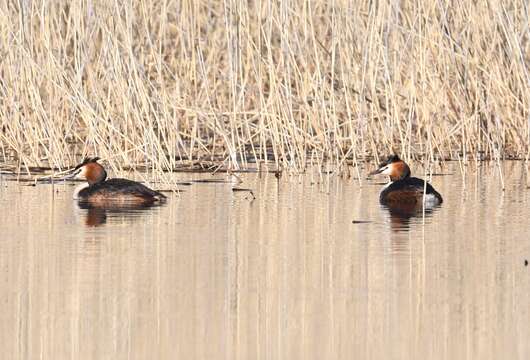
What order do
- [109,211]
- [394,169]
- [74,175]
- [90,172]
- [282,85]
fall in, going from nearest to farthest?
[109,211], [90,172], [74,175], [394,169], [282,85]

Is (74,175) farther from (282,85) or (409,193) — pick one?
(409,193)

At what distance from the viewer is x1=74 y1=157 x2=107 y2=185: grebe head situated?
12.5m

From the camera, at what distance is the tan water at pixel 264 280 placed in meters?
6.30

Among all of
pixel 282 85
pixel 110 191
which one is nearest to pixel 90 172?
pixel 110 191

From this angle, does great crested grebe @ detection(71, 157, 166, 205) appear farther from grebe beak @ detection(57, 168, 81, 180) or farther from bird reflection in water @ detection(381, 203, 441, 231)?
bird reflection in water @ detection(381, 203, 441, 231)

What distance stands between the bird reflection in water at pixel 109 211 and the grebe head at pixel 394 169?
7.42 ft

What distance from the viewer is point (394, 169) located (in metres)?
12.7

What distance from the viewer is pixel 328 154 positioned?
1359 centimetres

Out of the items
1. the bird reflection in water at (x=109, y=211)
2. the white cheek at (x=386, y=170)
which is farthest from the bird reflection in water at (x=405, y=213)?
the bird reflection in water at (x=109, y=211)

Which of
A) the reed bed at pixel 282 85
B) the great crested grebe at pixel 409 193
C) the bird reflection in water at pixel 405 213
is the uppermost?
the reed bed at pixel 282 85

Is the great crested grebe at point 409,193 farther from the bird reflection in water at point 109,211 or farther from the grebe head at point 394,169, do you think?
the bird reflection in water at point 109,211

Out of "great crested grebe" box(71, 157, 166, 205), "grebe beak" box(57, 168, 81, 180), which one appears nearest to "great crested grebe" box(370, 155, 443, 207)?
"great crested grebe" box(71, 157, 166, 205)

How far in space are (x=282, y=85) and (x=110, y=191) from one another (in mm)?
2419

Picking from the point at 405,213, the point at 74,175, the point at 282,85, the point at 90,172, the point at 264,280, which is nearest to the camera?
the point at 264,280
